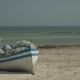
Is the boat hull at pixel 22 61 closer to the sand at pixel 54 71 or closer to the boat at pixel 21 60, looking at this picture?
the boat at pixel 21 60

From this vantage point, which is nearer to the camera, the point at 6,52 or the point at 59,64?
the point at 6,52

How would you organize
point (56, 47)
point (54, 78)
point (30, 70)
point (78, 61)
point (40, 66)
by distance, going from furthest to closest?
point (56, 47)
point (78, 61)
point (40, 66)
point (30, 70)
point (54, 78)

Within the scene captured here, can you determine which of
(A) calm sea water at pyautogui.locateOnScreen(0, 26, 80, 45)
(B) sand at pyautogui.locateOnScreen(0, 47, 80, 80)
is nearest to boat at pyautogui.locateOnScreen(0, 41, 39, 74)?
(B) sand at pyautogui.locateOnScreen(0, 47, 80, 80)

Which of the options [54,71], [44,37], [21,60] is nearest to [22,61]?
[21,60]

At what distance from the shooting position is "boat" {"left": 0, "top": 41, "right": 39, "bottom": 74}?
14375 millimetres

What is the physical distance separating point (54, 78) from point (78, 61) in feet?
16.7

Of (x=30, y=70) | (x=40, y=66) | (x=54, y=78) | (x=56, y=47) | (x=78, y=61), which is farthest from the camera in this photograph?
(x=56, y=47)

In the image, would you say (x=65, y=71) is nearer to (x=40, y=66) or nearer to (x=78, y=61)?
(x=40, y=66)

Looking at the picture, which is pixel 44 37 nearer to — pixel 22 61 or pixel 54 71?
pixel 54 71

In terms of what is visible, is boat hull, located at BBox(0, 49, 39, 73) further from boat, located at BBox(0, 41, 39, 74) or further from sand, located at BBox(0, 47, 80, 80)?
sand, located at BBox(0, 47, 80, 80)

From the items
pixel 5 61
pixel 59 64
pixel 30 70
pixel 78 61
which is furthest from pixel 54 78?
pixel 78 61

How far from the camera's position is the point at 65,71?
1513 centimetres

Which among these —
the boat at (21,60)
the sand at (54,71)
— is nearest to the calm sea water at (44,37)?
the sand at (54,71)

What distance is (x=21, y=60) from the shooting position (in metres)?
14.4
